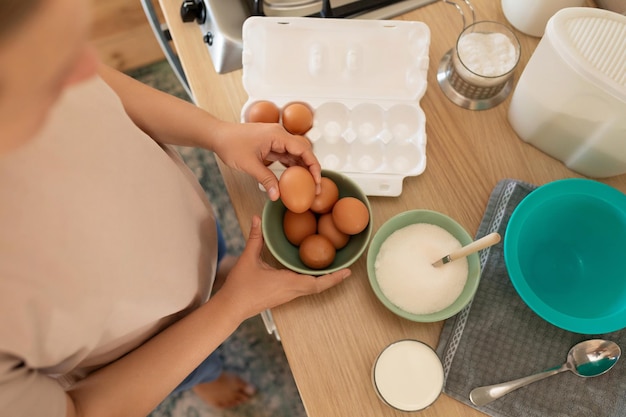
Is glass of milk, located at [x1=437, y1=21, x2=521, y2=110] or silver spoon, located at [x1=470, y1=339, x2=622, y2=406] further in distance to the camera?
glass of milk, located at [x1=437, y1=21, x2=521, y2=110]

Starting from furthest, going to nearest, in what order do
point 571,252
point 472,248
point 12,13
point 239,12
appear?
point 239,12
point 571,252
point 472,248
point 12,13

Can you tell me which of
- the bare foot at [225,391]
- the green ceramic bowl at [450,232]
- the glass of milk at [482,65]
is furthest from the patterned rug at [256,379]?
the glass of milk at [482,65]

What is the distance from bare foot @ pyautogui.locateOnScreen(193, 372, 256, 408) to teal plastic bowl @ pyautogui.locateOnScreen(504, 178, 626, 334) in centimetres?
92

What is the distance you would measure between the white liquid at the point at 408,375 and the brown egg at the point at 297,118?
37 centimetres

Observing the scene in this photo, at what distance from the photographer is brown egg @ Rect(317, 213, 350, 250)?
749 mm

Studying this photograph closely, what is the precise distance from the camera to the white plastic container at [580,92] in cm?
64

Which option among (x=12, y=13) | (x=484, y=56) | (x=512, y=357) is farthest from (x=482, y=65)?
(x=12, y=13)

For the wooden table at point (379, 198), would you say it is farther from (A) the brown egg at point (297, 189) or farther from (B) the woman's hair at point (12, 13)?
(B) the woman's hair at point (12, 13)

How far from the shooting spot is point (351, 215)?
2.35 ft

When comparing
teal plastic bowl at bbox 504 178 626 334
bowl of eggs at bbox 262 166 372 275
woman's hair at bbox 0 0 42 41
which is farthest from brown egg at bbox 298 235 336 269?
woman's hair at bbox 0 0 42 41

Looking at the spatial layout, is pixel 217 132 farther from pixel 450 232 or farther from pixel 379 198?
pixel 450 232

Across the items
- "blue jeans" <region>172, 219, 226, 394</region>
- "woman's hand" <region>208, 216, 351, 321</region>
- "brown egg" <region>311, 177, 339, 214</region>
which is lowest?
"blue jeans" <region>172, 219, 226, 394</region>

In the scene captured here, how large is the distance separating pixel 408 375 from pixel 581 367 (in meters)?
0.24

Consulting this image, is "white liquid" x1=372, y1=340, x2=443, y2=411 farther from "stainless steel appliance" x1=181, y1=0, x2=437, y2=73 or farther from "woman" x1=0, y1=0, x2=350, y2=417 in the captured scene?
"stainless steel appliance" x1=181, y1=0, x2=437, y2=73
